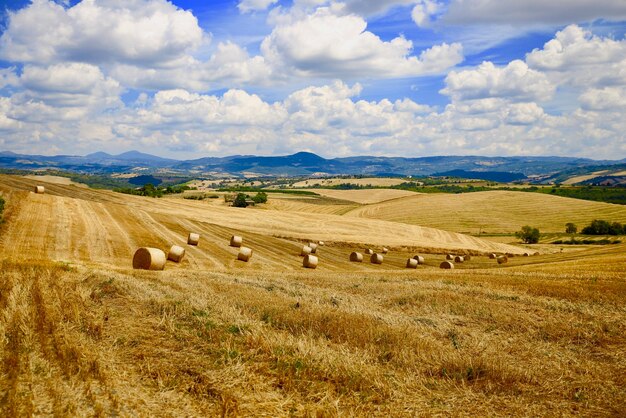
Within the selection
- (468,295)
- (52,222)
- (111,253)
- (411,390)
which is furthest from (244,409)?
(52,222)

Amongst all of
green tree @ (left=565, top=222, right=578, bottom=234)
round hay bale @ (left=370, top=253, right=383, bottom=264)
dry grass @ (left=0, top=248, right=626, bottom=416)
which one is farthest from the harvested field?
dry grass @ (left=0, top=248, right=626, bottom=416)

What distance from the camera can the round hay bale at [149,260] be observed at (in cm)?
2522

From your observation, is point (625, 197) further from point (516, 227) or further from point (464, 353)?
point (464, 353)

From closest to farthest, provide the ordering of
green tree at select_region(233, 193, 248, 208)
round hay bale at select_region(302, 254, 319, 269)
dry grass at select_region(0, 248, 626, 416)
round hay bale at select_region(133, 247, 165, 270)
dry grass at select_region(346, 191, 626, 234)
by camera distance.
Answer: dry grass at select_region(0, 248, 626, 416) < round hay bale at select_region(133, 247, 165, 270) < round hay bale at select_region(302, 254, 319, 269) < dry grass at select_region(346, 191, 626, 234) < green tree at select_region(233, 193, 248, 208)

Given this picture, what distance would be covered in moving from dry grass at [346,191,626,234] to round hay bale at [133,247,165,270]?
86644 millimetres

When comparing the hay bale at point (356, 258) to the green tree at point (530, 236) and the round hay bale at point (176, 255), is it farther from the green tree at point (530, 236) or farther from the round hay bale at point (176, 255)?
the green tree at point (530, 236)

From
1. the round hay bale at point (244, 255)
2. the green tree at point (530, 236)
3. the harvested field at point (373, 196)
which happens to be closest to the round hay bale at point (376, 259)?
the round hay bale at point (244, 255)

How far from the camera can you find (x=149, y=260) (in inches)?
993

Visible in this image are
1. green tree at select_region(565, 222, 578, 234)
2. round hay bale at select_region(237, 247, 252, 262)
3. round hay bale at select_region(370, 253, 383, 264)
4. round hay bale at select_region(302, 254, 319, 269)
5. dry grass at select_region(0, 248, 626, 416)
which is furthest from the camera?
green tree at select_region(565, 222, 578, 234)

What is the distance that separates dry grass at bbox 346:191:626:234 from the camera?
351 feet

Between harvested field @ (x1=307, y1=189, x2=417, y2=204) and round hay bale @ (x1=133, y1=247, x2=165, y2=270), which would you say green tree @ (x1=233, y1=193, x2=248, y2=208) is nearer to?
harvested field @ (x1=307, y1=189, x2=417, y2=204)

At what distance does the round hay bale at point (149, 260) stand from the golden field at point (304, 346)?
5.60 m

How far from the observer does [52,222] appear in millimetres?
37219

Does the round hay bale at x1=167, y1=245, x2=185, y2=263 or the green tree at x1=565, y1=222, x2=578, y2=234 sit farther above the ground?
the round hay bale at x1=167, y1=245, x2=185, y2=263
